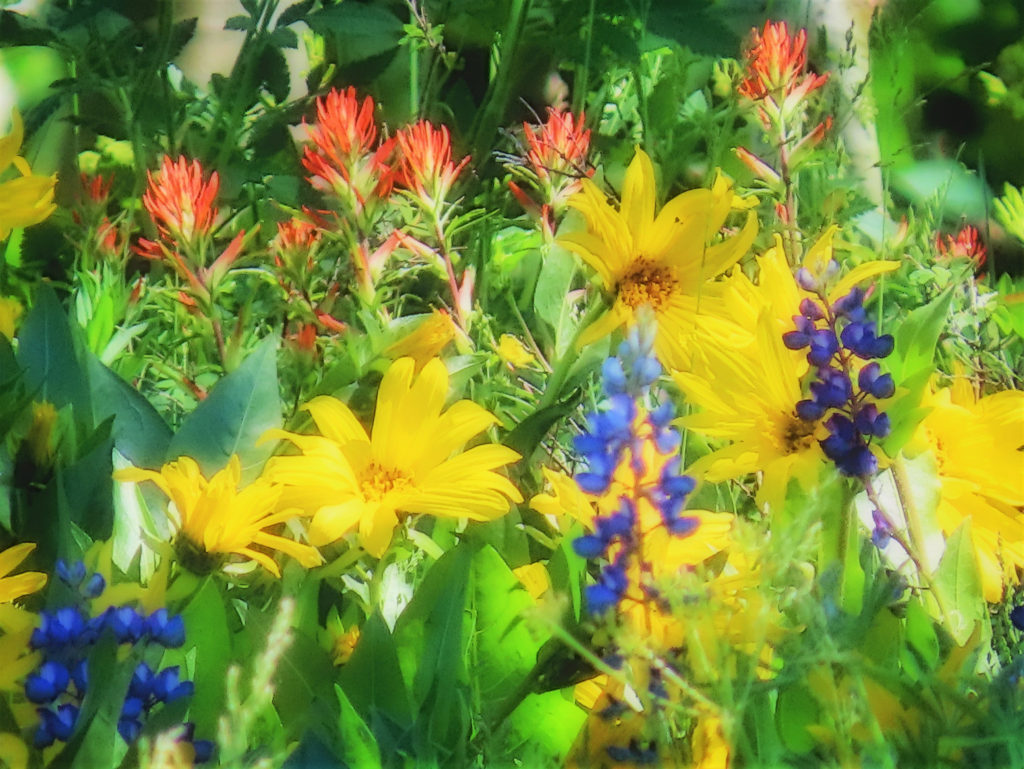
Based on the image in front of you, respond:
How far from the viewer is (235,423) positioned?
52 centimetres

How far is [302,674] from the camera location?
1.39ft

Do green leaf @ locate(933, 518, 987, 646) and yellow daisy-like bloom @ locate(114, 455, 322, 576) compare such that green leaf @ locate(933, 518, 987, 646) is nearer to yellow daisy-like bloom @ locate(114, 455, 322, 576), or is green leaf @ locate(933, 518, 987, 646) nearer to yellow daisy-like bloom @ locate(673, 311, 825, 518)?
yellow daisy-like bloom @ locate(673, 311, 825, 518)

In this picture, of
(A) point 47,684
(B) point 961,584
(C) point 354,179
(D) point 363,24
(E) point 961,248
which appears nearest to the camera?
(A) point 47,684

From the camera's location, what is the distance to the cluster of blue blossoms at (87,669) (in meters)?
0.37

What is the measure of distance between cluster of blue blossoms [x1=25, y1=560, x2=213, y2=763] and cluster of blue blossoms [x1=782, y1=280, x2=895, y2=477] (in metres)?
0.24

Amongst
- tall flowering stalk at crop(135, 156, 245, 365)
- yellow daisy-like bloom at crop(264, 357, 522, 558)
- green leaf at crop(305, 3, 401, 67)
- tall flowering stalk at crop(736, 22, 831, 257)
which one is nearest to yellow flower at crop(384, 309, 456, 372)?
yellow daisy-like bloom at crop(264, 357, 522, 558)

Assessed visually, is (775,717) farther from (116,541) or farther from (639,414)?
(116,541)

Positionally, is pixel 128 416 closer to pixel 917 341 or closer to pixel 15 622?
pixel 15 622

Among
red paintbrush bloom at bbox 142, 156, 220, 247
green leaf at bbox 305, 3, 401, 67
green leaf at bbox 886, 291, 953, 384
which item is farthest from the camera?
green leaf at bbox 305, 3, 401, 67

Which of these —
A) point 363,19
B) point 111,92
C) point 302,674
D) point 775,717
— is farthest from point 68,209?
point 775,717

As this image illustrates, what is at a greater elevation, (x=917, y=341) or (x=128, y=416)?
(x=917, y=341)

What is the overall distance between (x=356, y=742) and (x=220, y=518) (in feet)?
0.34

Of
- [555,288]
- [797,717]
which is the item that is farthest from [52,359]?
[797,717]

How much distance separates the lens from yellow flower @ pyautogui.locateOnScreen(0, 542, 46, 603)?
41 centimetres
